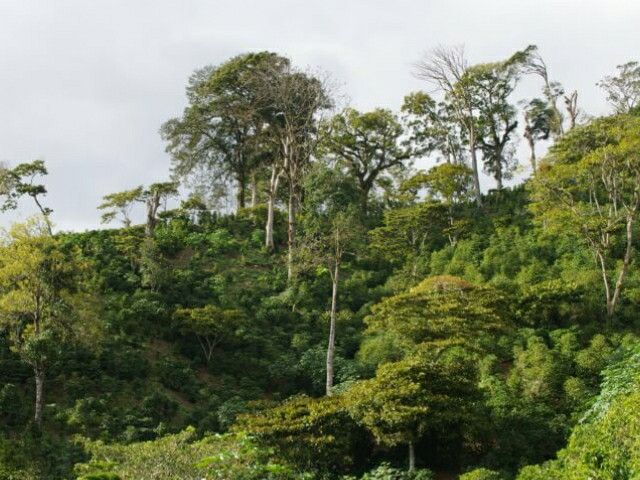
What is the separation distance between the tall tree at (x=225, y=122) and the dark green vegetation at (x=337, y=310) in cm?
13

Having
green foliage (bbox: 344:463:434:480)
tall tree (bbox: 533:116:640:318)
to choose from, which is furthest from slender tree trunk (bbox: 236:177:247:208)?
green foliage (bbox: 344:463:434:480)

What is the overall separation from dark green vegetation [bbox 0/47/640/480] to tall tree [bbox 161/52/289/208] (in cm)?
13

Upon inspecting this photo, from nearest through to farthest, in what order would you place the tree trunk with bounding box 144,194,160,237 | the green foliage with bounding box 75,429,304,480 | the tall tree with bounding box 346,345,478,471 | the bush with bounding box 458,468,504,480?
the green foliage with bounding box 75,429,304,480 → the bush with bounding box 458,468,504,480 → the tall tree with bounding box 346,345,478,471 → the tree trunk with bounding box 144,194,160,237

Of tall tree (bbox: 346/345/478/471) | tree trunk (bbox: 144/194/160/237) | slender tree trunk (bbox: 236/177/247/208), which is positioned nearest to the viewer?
tall tree (bbox: 346/345/478/471)

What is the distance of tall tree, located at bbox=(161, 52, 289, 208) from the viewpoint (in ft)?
116

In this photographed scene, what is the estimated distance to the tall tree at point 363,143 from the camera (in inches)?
1476

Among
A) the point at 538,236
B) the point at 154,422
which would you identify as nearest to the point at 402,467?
the point at 154,422

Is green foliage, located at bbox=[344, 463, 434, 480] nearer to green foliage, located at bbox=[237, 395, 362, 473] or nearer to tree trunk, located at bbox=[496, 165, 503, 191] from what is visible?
green foliage, located at bbox=[237, 395, 362, 473]

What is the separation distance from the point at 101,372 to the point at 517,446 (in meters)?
13.1

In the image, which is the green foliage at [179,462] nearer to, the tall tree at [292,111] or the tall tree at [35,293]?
the tall tree at [35,293]

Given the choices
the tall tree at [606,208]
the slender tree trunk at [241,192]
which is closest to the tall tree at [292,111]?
the slender tree trunk at [241,192]

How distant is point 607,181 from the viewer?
78.5 feet

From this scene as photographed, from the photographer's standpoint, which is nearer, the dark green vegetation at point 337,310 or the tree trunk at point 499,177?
the dark green vegetation at point 337,310

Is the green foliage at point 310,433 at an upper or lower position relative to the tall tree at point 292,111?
lower
